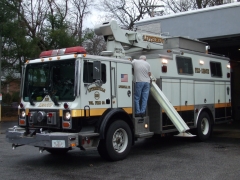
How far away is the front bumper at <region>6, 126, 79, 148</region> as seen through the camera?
779cm

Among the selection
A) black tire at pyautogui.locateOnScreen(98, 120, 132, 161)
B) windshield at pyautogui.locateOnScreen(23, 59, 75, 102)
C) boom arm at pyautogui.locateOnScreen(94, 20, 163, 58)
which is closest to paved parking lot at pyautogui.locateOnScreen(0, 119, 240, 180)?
black tire at pyautogui.locateOnScreen(98, 120, 132, 161)

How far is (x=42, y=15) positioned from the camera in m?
29.4

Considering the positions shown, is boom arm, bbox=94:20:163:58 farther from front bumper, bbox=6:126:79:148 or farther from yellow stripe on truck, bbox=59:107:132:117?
front bumper, bbox=6:126:79:148

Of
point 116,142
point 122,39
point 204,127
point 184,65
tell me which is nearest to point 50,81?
point 116,142

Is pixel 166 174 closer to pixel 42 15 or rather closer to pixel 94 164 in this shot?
pixel 94 164

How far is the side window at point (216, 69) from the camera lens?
13163 mm

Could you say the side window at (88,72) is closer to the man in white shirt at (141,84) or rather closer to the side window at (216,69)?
the man in white shirt at (141,84)

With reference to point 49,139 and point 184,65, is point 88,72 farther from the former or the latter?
point 184,65

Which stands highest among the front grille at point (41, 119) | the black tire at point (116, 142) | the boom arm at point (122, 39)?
the boom arm at point (122, 39)

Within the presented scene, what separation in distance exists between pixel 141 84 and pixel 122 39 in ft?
5.62

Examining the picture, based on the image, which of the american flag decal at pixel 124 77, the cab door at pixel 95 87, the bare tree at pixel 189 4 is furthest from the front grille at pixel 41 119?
the bare tree at pixel 189 4

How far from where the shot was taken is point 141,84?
9.77 metres

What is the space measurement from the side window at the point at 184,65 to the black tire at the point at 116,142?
321 cm

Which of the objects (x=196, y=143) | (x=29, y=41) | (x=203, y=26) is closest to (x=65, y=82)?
(x=196, y=143)
